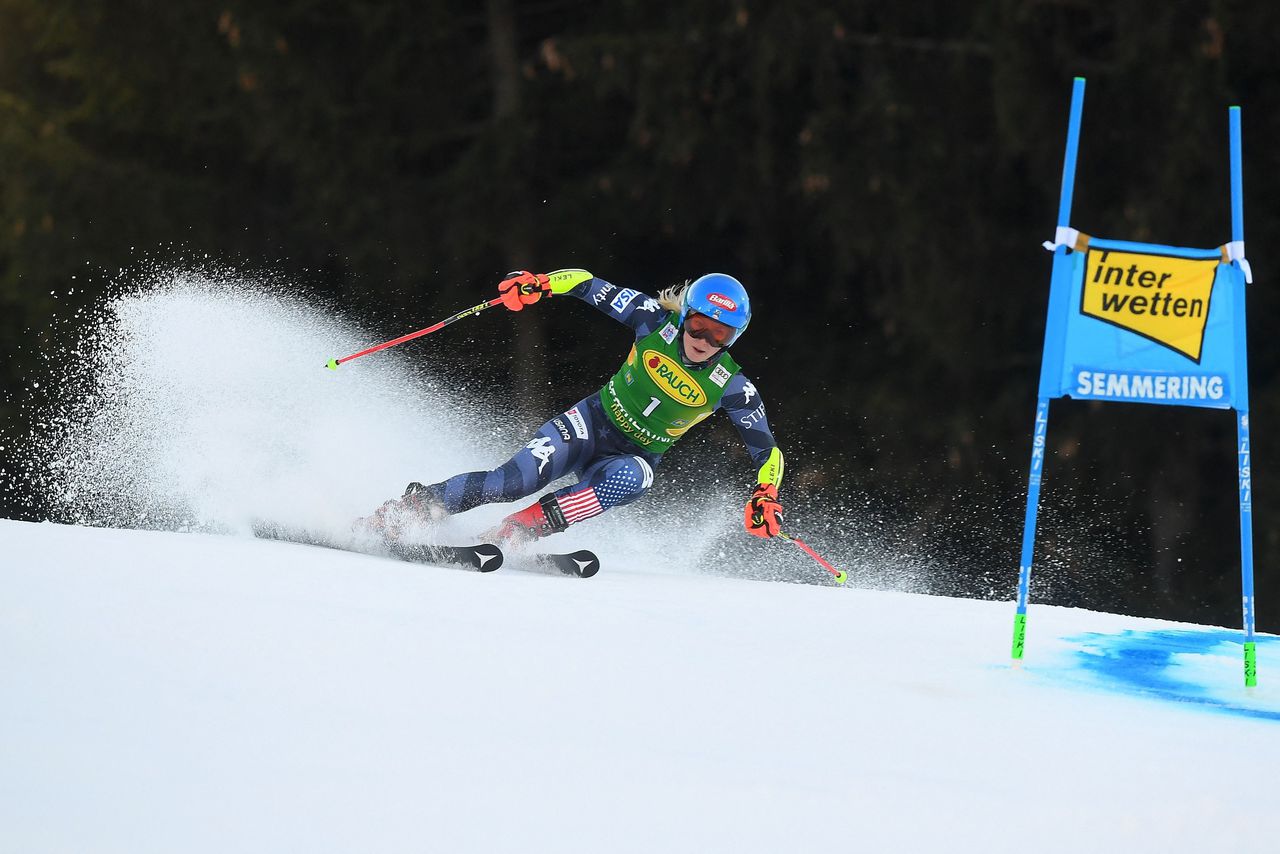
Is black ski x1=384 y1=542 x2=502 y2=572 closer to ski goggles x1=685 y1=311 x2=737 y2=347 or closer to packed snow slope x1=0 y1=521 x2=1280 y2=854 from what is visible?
packed snow slope x1=0 y1=521 x2=1280 y2=854

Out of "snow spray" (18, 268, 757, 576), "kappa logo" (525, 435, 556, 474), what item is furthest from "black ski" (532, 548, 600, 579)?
"snow spray" (18, 268, 757, 576)

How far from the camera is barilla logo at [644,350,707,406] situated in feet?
20.6

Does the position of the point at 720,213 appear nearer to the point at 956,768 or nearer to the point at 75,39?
the point at 75,39

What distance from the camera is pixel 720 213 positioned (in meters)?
10.8

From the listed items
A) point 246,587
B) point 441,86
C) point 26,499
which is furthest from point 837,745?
point 26,499

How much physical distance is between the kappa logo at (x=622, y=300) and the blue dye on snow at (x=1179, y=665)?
2.37 m

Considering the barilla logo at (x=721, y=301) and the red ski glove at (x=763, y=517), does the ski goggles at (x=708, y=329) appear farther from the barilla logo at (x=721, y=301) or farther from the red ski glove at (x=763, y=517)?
the red ski glove at (x=763, y=517)

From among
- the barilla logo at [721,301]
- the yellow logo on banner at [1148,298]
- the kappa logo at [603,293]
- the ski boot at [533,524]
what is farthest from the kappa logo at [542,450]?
the yellow logo on banner at [1148,298]

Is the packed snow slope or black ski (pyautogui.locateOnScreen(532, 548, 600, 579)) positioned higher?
the packed snow slope

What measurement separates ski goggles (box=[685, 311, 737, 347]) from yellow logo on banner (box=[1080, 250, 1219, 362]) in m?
1.90

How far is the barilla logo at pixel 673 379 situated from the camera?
629 cm

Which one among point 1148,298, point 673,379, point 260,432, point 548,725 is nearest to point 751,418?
point 673,379

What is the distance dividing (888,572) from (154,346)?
496cm

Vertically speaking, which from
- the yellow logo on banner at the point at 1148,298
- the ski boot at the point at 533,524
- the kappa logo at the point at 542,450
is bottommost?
the ski boot at the point at 533,524
